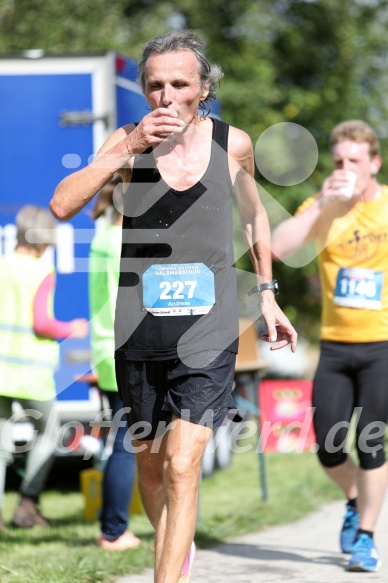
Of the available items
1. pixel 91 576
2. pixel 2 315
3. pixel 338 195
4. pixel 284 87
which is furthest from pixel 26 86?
pixel 284 87

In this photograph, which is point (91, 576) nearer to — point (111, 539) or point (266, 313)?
point (111, 539)

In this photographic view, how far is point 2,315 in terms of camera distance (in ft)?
20.9

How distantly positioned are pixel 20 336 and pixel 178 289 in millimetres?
2858

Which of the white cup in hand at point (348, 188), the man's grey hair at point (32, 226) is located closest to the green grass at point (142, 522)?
the man's grey hair at point (32, 226)

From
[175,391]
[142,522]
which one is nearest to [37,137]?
[142,522]

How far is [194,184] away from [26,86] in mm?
4491

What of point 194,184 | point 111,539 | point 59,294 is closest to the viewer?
point 194,184

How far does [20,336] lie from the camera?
638cm

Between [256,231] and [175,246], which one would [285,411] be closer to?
[256,231]

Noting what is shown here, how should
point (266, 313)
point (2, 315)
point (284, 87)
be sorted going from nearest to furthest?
1. point (266, 313)
2. point (2, 315)
3. point (284, 87)

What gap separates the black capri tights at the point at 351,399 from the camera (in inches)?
202

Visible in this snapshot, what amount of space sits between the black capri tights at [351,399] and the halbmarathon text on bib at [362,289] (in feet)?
0.66

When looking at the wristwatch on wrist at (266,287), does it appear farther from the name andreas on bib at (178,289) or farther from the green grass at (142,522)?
the green grass at (142,522)

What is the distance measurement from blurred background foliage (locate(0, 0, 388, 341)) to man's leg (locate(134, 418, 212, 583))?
1250cm
